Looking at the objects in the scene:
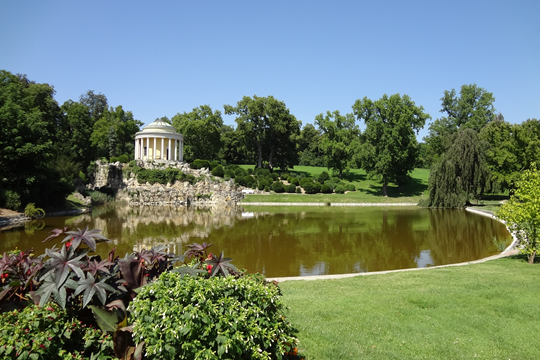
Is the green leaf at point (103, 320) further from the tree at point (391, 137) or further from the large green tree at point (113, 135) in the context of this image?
the large green tree at point (113, 135)

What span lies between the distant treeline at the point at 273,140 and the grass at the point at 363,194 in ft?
7.00

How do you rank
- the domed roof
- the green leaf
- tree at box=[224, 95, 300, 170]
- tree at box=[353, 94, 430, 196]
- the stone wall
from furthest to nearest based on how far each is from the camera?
tree at box=[224, 95, 300, 170] → the domed roof → tree at box=[353, 94, 430, 196] → the stone wall → the green leaf

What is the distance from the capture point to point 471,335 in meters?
4.93

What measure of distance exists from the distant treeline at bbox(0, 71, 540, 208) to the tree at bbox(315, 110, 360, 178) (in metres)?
0.14

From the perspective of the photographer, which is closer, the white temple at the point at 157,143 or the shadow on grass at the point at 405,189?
the shadow on grass at the point at 405,189

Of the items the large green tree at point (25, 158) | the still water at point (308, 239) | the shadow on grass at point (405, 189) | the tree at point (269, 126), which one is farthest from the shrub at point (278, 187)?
the large green tree at point (25, 158)

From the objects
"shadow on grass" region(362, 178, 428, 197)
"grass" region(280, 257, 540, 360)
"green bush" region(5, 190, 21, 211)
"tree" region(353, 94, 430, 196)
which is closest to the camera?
"grass" region(280, 257, 540, 360)

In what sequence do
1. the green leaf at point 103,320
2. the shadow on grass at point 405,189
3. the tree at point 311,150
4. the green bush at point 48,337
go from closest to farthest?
the green bush at point 48,337, the green leaf at point 103,320, the shadow on grass at point 405,189, the tree at point 311,150

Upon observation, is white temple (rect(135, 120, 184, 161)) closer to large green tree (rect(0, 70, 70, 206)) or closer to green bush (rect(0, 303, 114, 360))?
large green tree (rect(0, 70, 70, 206))

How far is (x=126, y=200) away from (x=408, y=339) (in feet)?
125

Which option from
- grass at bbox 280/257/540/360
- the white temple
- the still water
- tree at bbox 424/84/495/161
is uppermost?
tree at bbox 424/84/495/161

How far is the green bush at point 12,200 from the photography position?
74.2 ft

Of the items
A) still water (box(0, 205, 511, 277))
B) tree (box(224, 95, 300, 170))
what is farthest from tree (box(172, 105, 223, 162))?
still water (box(0, 205, 511, 277))

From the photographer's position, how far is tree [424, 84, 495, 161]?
169 feet
